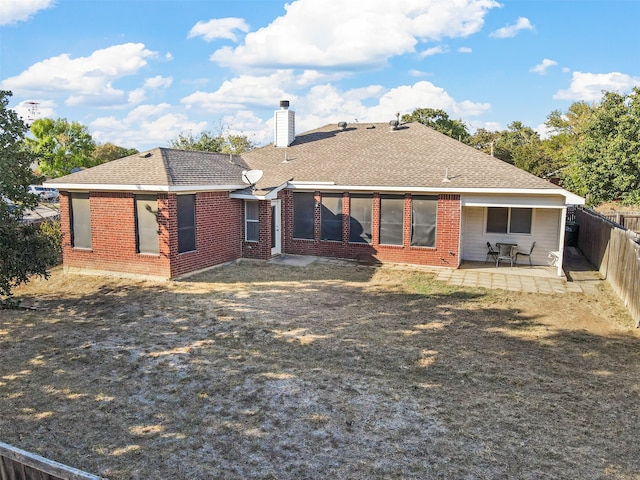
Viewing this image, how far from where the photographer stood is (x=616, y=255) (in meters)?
13.1

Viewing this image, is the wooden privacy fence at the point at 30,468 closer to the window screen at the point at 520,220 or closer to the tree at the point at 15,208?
the tree at the point at 15,208

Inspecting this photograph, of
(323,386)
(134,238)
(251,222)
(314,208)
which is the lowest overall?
(323,386)

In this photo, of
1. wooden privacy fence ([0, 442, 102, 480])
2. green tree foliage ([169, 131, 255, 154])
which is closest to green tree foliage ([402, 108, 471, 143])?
green tree foliage ([169, 131, 255, 154])

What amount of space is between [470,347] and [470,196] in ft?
24.6

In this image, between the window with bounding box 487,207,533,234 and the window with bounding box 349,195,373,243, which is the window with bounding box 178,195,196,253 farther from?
the window with bounding box 487,207,533,234

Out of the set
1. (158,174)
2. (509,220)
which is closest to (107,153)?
(158,174)

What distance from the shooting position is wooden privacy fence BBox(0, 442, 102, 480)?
121 inches

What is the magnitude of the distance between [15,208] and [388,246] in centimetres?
1083

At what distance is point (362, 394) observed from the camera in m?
6.69

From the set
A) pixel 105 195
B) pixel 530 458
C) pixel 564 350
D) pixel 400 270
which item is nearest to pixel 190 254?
pixel 105 195

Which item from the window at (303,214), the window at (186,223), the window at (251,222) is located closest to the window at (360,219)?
the window at (303,214)

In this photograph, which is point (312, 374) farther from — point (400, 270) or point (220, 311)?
point (400, 270)

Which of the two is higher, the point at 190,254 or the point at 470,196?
the point at 470,196

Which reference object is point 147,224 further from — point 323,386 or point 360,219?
point 323,386
